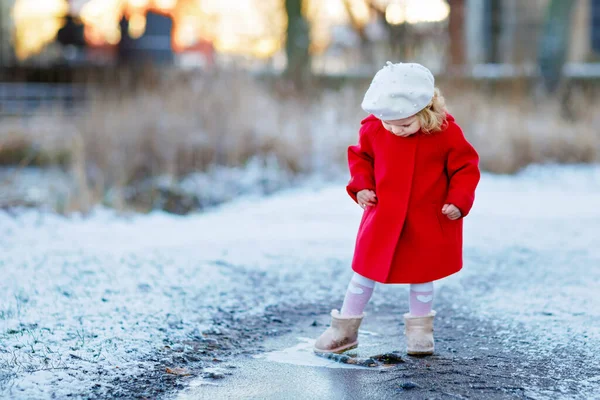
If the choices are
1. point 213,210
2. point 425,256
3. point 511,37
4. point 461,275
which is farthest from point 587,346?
point 511,37

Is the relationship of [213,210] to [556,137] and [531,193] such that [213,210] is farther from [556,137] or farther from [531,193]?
[556,137]

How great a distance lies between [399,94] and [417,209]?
1.57ft

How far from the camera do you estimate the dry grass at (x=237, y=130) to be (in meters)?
9.20

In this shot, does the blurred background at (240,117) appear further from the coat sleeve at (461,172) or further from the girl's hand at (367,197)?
the coat sleeve at (461,172)

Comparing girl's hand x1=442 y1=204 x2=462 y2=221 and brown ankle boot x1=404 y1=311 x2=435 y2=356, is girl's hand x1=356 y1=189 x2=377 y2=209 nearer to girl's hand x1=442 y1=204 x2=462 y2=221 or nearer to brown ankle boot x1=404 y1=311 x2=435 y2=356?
girl's hand x1=442 y1=204 x2=462 y2=221

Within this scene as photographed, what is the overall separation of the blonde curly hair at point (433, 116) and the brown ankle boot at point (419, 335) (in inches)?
31.7

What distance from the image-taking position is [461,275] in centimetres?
525

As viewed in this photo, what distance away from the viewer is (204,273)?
16.3 feet

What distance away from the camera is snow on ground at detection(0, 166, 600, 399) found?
348cm

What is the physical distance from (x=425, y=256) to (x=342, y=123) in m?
6.84

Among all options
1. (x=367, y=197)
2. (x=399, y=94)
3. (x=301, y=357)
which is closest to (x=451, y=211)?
(x=367, y=197)

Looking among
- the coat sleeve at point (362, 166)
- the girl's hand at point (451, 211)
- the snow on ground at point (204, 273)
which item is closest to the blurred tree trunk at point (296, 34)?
the snow on ground at point (204, 273)

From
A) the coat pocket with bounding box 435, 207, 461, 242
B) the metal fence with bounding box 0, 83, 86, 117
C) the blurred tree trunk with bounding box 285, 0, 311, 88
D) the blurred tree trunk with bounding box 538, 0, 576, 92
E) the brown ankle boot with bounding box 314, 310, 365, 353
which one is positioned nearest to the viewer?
the coat pocket with bounding box 435, 207, 461, 242

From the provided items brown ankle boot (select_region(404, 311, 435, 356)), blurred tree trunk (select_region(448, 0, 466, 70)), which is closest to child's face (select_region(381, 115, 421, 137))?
brown ankle boot (select_region(404, 311, 435, 356))
